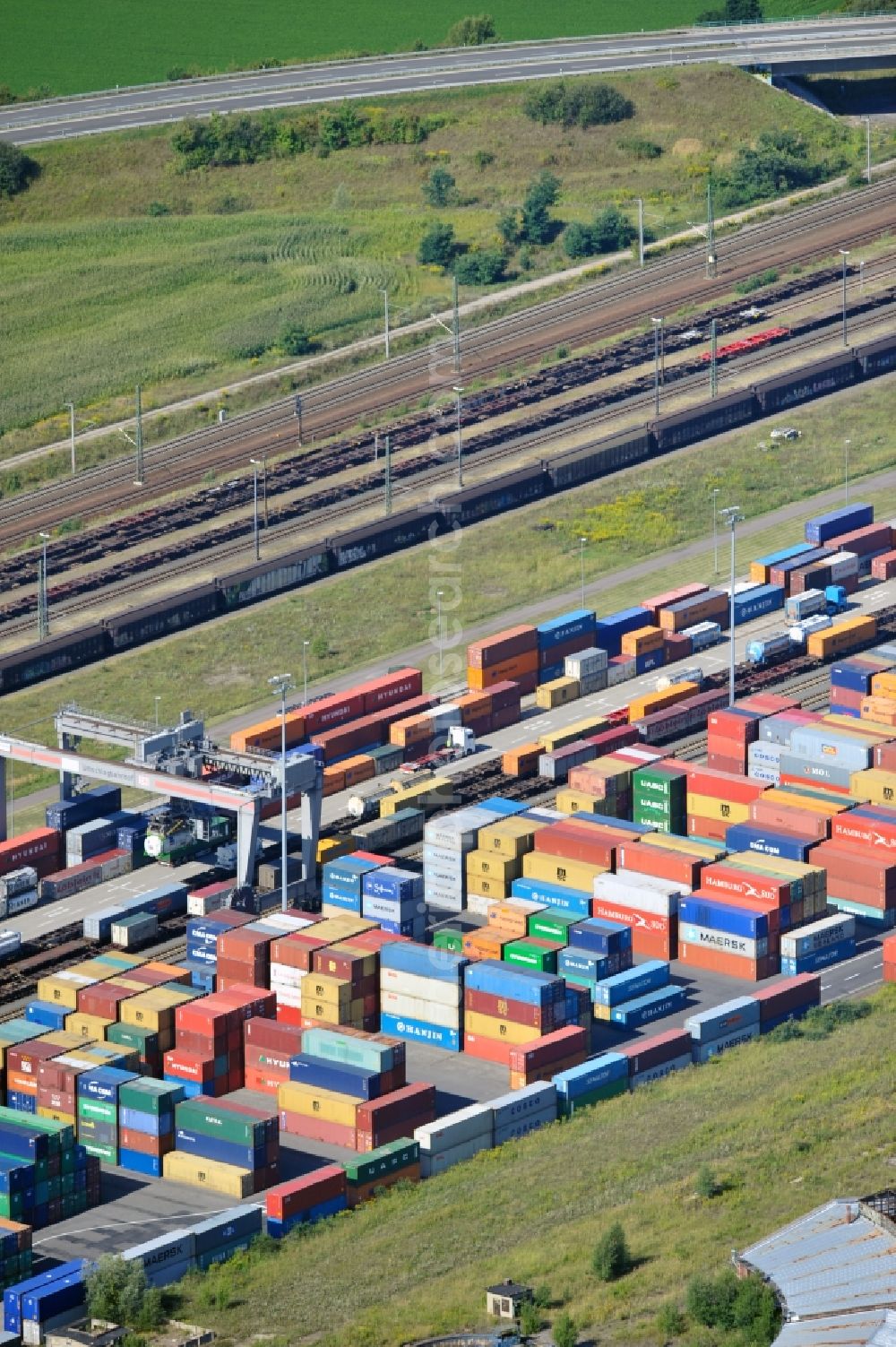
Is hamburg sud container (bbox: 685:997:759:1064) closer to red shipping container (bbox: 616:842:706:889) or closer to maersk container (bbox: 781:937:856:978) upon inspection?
maersk container (bbox: 781:937:856:978)

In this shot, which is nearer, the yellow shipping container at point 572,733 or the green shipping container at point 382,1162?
the green shipping container at point 382,1162

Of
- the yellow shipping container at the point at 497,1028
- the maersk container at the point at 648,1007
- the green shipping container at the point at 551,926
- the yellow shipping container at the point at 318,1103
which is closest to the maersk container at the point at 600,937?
the green shipping container at the point at 551,926

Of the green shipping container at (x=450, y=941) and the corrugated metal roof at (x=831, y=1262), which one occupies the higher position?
the corrugated metal roof at (x=831, y=1262)

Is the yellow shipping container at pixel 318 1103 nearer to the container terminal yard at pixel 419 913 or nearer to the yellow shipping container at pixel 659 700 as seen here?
the container terminal yard at pixel 419 913

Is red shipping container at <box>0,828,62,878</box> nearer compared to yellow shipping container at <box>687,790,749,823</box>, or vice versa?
red shipping container at <box>0,828,62,878</box>

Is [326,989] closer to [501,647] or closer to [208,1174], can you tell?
[208,1174]

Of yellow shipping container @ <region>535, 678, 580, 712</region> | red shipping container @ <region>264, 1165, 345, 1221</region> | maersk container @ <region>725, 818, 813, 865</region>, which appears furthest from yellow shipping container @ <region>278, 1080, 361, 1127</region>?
yellow shipping container @ <region>535, 678, 580, 712</region>
